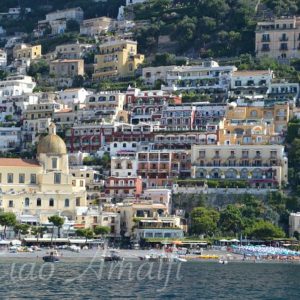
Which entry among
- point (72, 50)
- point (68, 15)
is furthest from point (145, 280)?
point (68, 15)

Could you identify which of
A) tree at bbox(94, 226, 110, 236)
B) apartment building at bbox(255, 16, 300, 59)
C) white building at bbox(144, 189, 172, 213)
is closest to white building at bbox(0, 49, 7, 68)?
apartment building at bbox(255, 16, 300, 59)

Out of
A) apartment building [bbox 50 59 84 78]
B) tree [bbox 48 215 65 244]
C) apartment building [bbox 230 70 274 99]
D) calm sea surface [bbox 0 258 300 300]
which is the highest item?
apartment building [bbox 50 59 84 78]

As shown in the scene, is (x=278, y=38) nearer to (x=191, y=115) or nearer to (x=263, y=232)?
(x=191, y=115)

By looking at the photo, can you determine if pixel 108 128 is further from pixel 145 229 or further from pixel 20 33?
pixel 20 33

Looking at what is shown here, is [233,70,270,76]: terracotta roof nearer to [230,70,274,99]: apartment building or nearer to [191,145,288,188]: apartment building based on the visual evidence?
[230,70,274,99]: apartment building

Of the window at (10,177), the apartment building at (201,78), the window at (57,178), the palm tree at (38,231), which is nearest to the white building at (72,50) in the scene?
the apartment building at (201,78)
